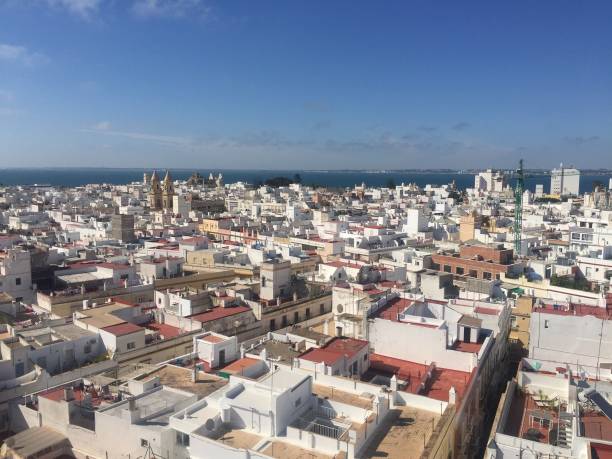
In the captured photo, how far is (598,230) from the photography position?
5119 centimetres

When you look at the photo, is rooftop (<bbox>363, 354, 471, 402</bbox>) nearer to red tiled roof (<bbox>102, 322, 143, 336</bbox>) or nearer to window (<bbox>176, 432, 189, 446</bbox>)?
window (<bbox>176, 432, 189, 446</bbox>)

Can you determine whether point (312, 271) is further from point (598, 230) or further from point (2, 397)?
point (598, 230)

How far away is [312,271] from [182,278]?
10.3 metres

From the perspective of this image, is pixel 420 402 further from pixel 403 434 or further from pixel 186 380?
pixel 186 380

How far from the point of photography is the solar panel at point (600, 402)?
16.5 meters

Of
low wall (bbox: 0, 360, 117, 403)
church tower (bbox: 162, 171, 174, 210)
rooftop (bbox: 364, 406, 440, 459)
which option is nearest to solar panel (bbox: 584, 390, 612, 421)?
rooftop (bbox: 364, 406, 440, 459)

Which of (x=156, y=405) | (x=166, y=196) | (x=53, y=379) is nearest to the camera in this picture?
(x=156, y=405)

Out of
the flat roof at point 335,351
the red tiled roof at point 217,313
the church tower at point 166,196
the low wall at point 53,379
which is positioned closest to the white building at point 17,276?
the red tiled roof at point 217,313

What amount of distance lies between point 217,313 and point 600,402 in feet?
57.9

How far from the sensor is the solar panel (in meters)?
16.5

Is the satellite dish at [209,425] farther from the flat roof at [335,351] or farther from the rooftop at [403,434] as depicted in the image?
the flat roof at [335,351]

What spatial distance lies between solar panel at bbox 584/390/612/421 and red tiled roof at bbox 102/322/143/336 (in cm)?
1762

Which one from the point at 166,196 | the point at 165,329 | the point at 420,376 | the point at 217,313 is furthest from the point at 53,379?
the point at 166,196

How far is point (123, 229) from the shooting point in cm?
5350
